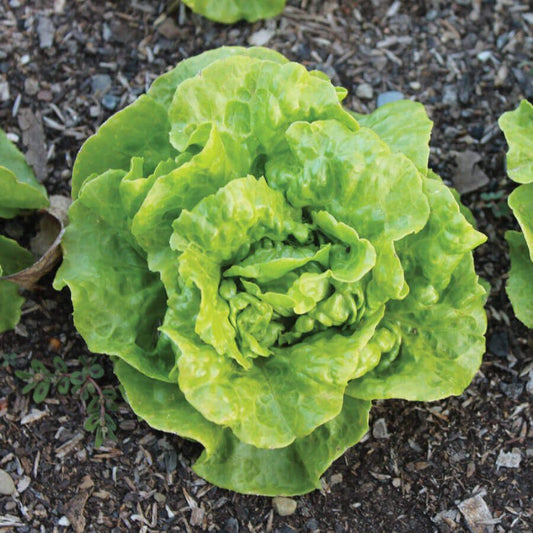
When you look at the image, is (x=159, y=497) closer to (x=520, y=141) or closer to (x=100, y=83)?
(x=100, y=83)

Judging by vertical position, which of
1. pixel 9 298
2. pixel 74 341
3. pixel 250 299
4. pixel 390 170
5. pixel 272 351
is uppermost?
pixel 390 170

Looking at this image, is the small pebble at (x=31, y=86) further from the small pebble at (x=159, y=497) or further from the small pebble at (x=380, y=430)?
the small pebble at (x=380, y=430)

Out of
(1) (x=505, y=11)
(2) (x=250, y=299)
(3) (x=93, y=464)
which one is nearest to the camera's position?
(2) (x=250, y=299)

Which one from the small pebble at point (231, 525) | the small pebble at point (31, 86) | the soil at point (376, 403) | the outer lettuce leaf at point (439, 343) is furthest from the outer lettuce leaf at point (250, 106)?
the small pebble at point (231, 525)

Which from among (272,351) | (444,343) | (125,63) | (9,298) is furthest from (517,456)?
(125,63)

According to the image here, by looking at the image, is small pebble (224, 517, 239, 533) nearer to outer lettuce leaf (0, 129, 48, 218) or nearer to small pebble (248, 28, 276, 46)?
outer lettuce leaf (0, 129, 48, 218)

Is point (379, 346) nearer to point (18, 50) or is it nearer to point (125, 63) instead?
point (125, 63)
